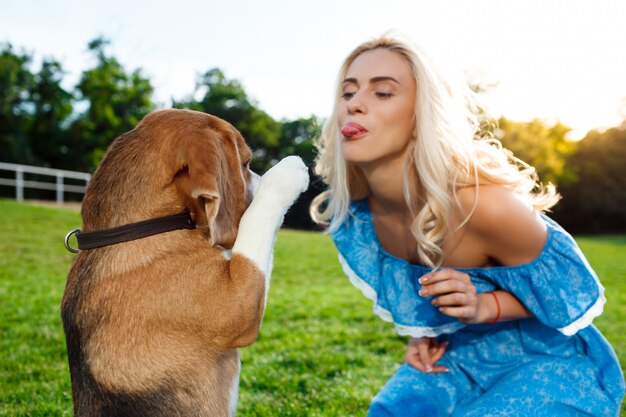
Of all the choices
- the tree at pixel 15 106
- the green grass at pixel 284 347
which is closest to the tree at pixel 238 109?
the tree at pixel 15 106

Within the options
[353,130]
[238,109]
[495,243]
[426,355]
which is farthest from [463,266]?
[238,109]

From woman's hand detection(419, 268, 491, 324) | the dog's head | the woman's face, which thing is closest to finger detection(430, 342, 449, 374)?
woman's hand detection(419, 268, 491, 324)

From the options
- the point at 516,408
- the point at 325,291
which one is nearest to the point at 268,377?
the point at 516,408

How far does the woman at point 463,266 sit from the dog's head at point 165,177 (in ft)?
3.33

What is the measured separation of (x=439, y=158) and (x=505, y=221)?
1.80ft

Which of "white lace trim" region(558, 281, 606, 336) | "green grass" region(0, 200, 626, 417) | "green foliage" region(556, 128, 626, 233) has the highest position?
"white lace trim" region(558, 281, 606, 336)

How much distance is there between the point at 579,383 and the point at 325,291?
767cm

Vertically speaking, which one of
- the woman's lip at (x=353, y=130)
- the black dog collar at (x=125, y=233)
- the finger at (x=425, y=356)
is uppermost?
the woman's lip at (x=353, y=130)

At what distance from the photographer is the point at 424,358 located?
3768mm

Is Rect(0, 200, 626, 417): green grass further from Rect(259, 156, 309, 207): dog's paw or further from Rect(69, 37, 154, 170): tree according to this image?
Rect(69, 37, 154, 170): tree

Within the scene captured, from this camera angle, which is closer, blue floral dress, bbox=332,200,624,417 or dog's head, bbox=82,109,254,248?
dog's head, bbox=82,109,254,248

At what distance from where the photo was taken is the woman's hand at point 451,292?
125 inches

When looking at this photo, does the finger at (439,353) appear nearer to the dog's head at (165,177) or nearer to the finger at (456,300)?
the finger at (456,300)

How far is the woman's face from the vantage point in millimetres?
3428
